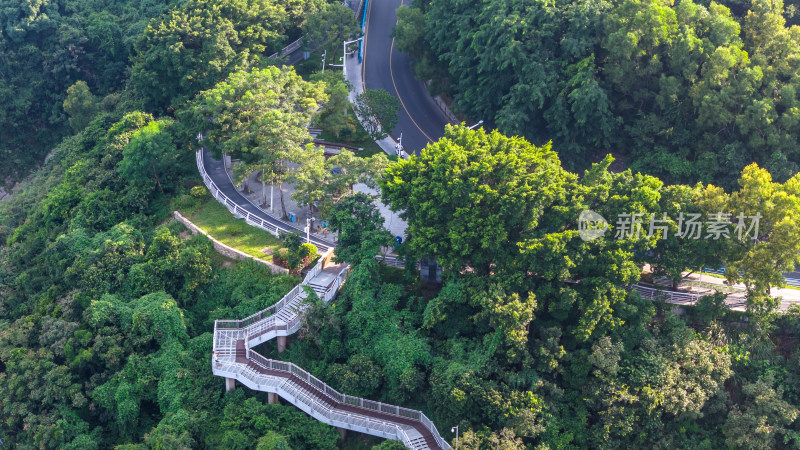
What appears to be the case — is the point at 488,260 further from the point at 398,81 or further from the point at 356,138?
the point at 398,81

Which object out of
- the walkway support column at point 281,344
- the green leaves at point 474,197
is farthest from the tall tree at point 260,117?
the walkway support column at point 281,344

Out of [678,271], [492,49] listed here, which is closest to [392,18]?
[492,49]

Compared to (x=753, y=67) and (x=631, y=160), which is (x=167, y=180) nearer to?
(x=631, y=160)

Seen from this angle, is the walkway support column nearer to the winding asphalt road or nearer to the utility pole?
the utility pole

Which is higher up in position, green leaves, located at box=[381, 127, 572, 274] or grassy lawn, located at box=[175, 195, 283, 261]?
green leaves, located at box=[381, 127, 572, 274]

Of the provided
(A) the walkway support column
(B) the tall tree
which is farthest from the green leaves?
(B) the tall tree

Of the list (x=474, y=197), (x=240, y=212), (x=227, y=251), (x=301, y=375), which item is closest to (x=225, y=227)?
(x=240, y=212)
